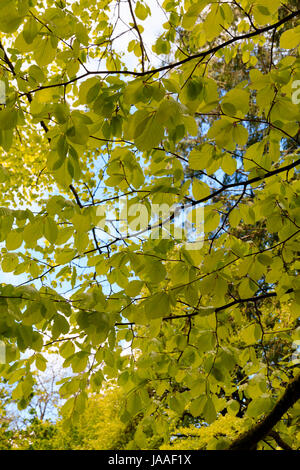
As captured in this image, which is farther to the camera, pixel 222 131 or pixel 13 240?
pixel 13 240

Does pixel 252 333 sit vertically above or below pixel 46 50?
below

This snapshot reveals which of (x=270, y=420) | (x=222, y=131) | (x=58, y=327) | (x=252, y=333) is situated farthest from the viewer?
(x=252, y=333)

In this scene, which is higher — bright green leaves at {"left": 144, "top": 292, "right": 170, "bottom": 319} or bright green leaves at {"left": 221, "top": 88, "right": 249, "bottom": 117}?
bright green leaves at {"left": 221, "top": 88, "right": 249, "bottom": 117}

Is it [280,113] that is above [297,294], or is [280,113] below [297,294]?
above

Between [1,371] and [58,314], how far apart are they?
0.76 meters

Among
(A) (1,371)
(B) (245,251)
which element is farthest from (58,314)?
(B) (245,251)

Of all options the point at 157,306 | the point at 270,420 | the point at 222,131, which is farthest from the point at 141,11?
the point at 270,420

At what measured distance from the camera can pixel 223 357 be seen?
72.2 inches

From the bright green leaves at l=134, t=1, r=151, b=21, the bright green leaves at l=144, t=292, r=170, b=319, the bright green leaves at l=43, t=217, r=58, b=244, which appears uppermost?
the bright green leaves at l=134, t=1, r=151, b=21

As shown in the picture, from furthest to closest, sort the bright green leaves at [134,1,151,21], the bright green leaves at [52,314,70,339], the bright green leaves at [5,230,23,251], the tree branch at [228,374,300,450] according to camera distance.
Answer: the bright green leaves at [134,1,151,21], the tree branch at [228,374,300,450], the bright green leaves at [5,230,23,251], the bright green leaves at [52,314,70,339]

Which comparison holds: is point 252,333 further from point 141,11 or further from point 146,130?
point 141,11

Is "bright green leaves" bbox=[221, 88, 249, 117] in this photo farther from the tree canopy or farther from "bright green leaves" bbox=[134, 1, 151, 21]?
"bright green leaves" bbox=[134, 1, 151, 21]

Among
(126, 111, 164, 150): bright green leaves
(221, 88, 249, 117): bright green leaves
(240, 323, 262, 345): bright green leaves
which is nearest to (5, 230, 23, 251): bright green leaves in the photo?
(126, 111, 164, 150): bright green leaves
